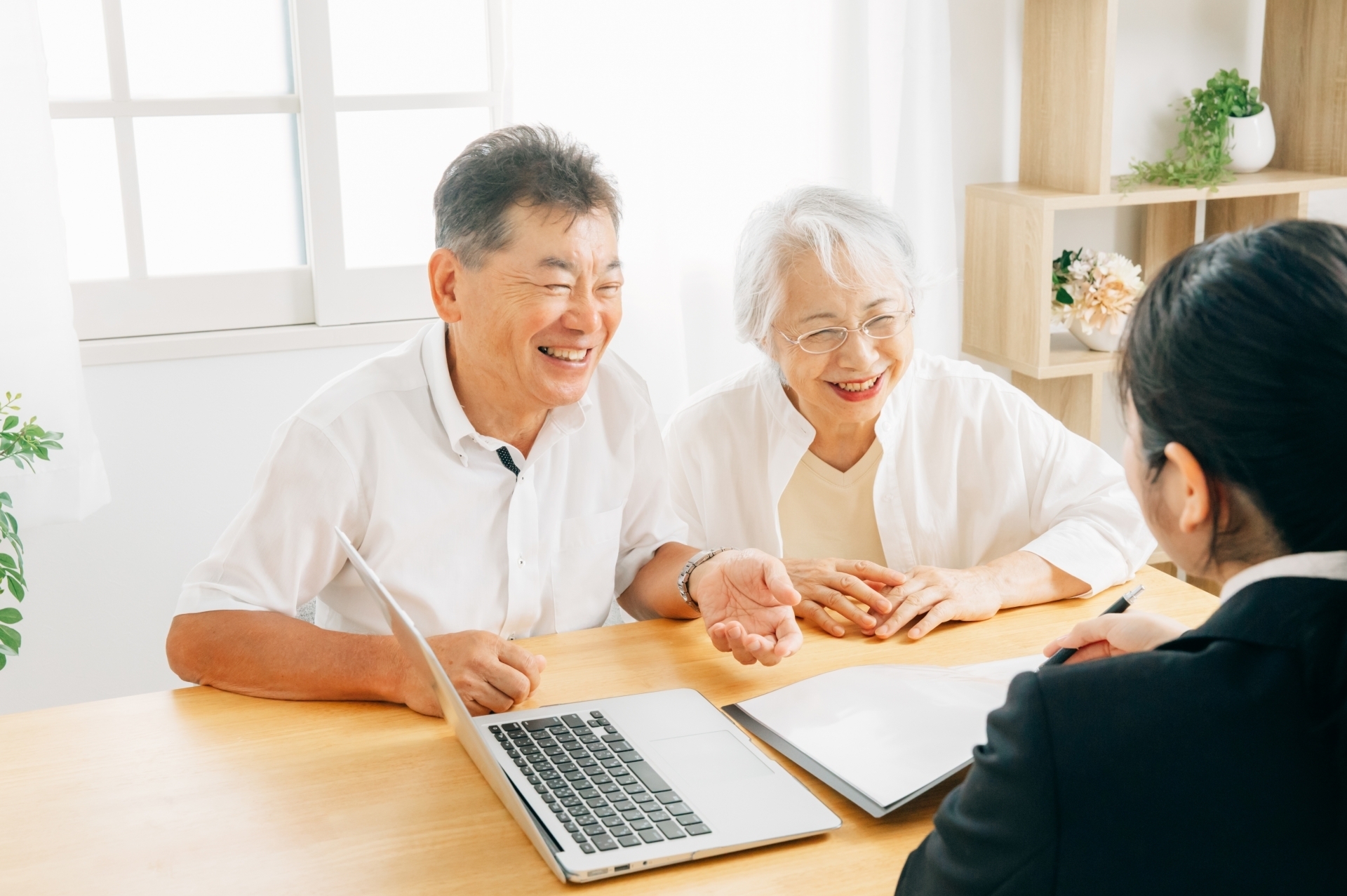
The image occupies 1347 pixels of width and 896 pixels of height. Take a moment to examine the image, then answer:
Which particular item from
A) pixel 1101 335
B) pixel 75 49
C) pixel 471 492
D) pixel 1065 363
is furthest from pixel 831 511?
pixel 75 49

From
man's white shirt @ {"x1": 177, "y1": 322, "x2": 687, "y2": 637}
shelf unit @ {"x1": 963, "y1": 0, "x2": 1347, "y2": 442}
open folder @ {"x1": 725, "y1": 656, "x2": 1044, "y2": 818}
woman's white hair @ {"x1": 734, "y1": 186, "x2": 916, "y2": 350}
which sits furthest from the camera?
shelf unit @ {"x1": 963, "y1": 0, "x2": 1347, "y2": 442}

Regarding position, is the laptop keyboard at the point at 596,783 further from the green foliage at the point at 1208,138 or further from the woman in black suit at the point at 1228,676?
the green foliage at the point at 1208,138

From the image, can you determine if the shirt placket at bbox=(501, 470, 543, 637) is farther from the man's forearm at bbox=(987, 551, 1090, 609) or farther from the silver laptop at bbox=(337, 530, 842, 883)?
the man's forearm at bbox=(987, 551, 1090, 609)

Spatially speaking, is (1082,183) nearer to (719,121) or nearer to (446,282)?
(719,121)

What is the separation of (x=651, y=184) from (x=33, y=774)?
1726 millimetres

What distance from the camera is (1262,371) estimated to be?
0.78 metres

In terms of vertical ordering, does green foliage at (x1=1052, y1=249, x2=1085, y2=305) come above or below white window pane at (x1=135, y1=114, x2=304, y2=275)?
below

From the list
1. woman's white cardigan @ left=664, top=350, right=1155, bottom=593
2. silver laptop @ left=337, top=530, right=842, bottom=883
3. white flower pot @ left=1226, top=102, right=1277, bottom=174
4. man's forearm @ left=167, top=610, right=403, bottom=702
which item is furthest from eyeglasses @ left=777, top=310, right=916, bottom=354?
white flower pot @ left=1226, top=102, right=1277, bottom=174

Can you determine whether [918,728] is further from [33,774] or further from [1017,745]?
[33,774]

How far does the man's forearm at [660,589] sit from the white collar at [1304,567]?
0.90 meters

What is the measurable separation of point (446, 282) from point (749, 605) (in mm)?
581

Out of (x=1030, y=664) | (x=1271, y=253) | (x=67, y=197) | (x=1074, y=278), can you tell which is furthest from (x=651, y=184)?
(x=1271, y=253)

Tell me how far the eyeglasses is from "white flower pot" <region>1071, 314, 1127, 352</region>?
113cm

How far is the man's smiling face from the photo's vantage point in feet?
5.13
